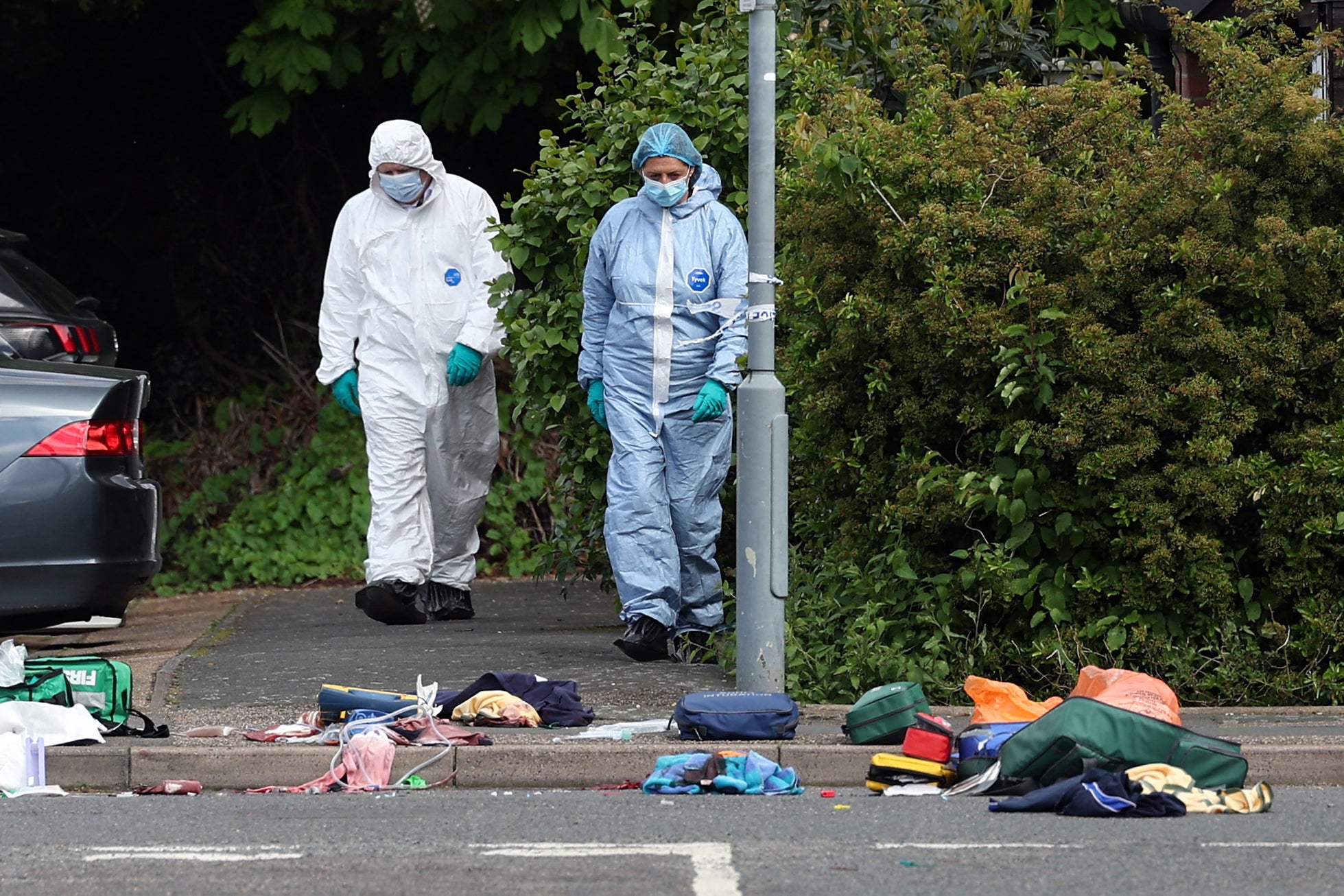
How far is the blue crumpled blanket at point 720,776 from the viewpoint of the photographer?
6.18m

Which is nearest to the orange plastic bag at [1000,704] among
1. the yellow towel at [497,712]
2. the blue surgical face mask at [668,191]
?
the yellow towel at [497,712]

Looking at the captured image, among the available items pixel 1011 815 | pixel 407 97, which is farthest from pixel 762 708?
pixel 407 97

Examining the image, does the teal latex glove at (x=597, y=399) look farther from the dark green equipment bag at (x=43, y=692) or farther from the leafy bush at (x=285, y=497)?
the leafy bush at (x=285, y=497)

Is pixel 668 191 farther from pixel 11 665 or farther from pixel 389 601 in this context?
pixel 11 665

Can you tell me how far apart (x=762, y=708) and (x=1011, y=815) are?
3.54ft

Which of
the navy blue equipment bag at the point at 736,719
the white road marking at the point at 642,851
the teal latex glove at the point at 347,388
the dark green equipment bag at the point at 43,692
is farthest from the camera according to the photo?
the teal latex glove at the point at 347,388

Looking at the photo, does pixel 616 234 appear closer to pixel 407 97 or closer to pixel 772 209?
pixel 772 209

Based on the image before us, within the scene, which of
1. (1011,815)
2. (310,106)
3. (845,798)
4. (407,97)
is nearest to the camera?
(1011,815)

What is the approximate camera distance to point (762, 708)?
6582 millimetres

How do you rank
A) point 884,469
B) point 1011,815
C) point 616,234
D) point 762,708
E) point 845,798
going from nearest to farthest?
point 1011,815 < point 845,798 < point 762,708 < point 884,469 < point 616,234

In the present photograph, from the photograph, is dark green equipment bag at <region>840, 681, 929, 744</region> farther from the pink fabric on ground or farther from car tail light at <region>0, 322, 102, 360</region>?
car tail light at <region>0, 322, 102, 360</region>

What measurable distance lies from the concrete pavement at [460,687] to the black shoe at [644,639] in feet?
0.21

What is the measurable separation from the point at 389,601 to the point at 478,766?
3.71 metres

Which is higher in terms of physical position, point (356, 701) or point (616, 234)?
point (616, 234)
